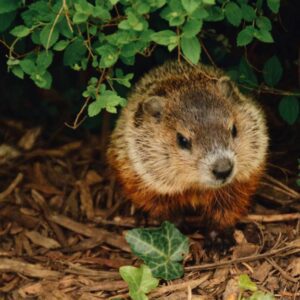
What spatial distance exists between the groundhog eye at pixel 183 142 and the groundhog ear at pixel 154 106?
0.31 metres

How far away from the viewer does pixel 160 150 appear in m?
5.16

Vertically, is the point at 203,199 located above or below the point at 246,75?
below

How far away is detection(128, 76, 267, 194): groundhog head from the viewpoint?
15.6ft

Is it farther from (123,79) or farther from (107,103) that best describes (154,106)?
(107,103)

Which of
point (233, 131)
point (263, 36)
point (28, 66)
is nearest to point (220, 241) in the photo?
point (233, 131)

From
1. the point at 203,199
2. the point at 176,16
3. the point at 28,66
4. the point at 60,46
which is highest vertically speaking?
the point at 176,16

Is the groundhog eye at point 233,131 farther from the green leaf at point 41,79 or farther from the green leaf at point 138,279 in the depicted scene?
the green leaf at point 41,79

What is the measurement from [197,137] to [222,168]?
13.5 inches

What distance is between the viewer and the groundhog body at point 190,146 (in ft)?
15.8

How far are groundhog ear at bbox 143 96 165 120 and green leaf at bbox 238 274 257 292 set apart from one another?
53.8 inches

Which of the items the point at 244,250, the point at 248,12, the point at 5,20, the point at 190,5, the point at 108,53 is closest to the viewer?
the point at 190,5

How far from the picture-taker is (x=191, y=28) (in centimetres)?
421

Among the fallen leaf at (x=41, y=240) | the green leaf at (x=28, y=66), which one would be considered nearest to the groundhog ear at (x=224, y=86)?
the green leaf at (x=28, y=66)

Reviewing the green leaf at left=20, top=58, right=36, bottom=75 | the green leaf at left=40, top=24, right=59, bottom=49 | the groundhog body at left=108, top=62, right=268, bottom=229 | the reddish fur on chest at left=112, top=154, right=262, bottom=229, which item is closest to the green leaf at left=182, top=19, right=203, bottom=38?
the groundhog body at left=108, top=62, right=268, bottom=229
